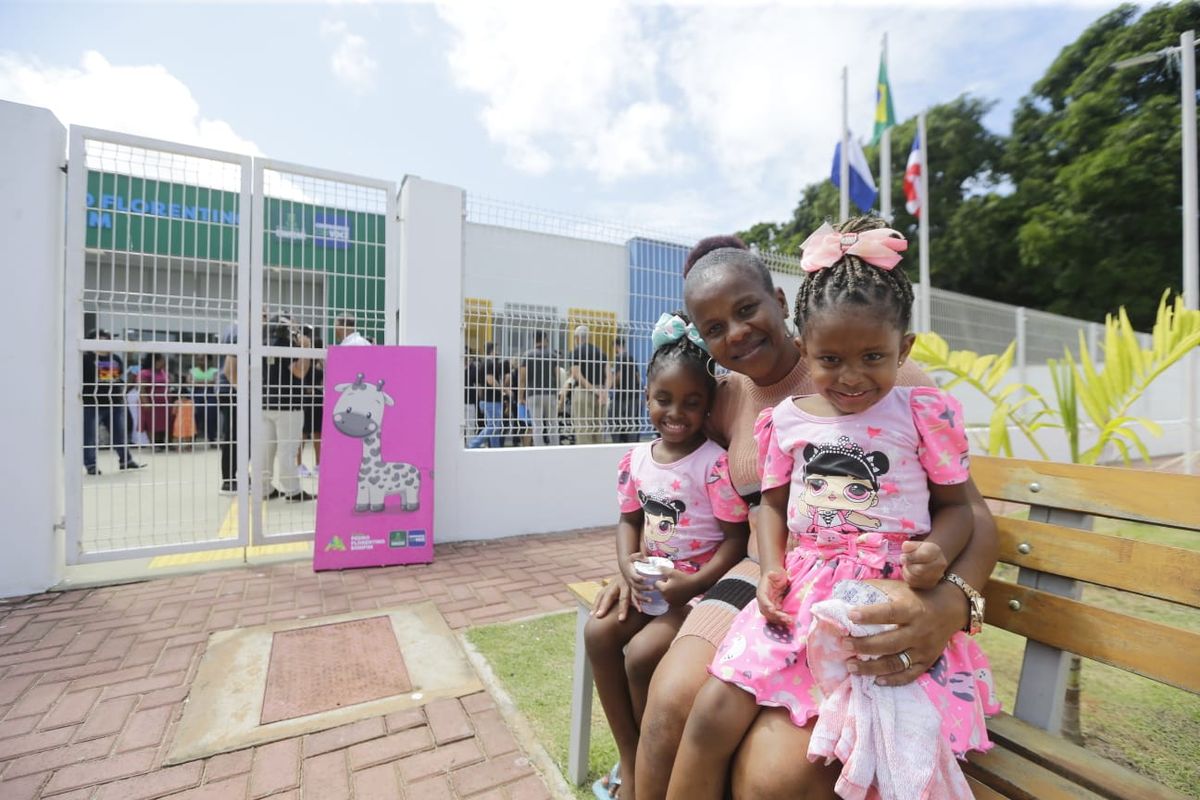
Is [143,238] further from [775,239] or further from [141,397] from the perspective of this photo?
[775,239]

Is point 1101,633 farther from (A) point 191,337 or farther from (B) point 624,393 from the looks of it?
(A) point 191,337

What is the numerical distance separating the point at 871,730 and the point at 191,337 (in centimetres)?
464

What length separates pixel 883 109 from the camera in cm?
1068

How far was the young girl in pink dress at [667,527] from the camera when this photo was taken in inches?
64.2

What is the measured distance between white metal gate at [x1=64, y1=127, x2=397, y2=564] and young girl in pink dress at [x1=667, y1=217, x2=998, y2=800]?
4018mm

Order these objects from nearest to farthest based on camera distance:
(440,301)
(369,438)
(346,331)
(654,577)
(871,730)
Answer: (871,730), (654,577), (369,438), (346,331), (440,301)

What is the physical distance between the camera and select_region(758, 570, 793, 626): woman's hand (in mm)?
1250

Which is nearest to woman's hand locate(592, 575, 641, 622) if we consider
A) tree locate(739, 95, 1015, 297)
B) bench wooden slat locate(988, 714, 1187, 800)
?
bench wooden slat locate(988, 714, 1187, 800)

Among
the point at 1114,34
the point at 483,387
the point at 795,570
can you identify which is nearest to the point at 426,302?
the point at 483,387

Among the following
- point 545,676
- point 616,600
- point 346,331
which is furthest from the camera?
Answer: point 346,331

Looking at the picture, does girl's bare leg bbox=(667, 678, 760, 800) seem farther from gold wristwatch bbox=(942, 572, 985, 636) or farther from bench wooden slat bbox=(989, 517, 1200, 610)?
bench wooden slat bbox=(989, 517, 1200, 610)

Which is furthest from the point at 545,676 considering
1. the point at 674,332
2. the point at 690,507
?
the point at 674,332

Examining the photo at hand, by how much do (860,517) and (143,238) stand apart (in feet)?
15.5

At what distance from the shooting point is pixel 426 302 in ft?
15.3
